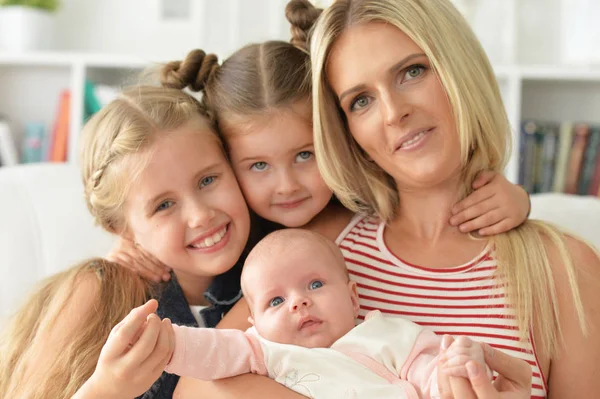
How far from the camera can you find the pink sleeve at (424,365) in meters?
1.11

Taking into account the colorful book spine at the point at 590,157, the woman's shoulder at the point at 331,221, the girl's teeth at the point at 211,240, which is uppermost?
the girl's teeth at the point at 211,240

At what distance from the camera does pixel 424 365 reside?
1164 mm

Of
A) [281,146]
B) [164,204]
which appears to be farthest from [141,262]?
[281,146]

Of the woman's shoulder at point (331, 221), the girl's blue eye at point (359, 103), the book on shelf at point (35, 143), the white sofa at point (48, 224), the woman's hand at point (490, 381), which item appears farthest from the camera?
the book on shelf at point (35, 143)

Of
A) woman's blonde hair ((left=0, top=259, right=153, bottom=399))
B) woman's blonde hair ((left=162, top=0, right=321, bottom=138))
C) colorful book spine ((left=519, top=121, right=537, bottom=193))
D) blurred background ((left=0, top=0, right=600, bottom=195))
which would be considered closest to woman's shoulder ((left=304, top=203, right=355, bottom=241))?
woman's blonde hair ((left=162, top=0, right=321, bottom=138))

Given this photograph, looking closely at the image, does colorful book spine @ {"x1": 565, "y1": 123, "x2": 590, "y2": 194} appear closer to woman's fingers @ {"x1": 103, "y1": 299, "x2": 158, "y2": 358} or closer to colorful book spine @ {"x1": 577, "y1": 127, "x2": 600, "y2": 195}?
colorful book spine @ {"x1": 577, "y1": 127, "x2": 600, "y2": 195}

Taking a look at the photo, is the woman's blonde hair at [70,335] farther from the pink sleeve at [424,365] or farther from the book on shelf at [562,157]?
the book on shelf at [562,157]

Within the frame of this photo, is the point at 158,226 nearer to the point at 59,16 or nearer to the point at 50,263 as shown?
the point at 50,263

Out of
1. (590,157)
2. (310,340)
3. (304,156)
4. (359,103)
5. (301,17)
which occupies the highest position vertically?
(301,17)

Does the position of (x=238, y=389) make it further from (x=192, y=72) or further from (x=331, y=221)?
(x=192, y=72)

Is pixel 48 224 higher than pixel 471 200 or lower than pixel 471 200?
lower

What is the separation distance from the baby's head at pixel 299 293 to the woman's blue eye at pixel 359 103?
0.94 feet

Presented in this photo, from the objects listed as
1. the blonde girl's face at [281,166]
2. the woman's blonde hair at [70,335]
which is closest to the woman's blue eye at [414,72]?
the blonde girl's face at [281,166]

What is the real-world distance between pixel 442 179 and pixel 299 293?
1.27 feet
